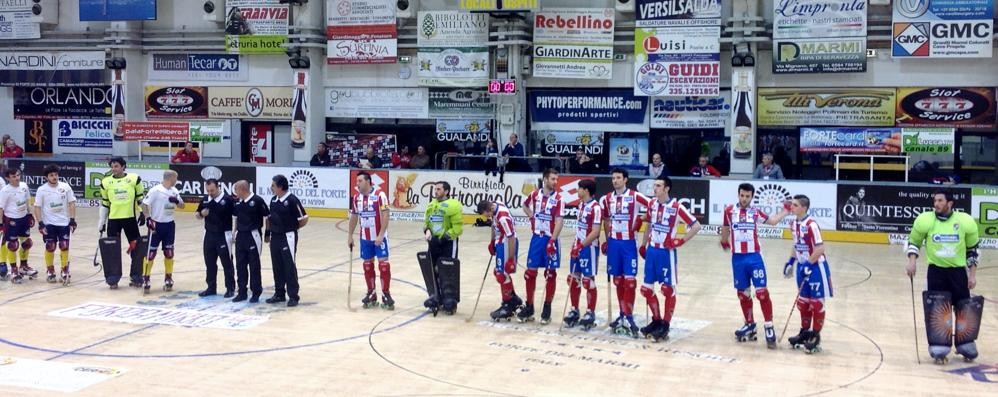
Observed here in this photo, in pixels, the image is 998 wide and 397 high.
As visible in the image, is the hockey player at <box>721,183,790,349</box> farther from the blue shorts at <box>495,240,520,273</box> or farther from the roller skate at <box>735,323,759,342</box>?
the blue shorts at <box>495,240,520,273</box>

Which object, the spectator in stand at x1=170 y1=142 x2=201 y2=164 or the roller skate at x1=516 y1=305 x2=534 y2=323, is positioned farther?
the spectator in stand at x1=170 y1=142 x2=201 y2=164

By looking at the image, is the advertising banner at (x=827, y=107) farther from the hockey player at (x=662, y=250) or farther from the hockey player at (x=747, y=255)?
the hockey player at (x=662, y=250)

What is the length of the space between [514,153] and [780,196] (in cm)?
768

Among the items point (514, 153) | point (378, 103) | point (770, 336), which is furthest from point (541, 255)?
point (378, 103)

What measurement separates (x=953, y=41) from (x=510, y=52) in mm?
11180

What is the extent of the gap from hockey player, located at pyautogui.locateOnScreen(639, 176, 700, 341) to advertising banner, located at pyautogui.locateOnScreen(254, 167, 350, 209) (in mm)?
14680

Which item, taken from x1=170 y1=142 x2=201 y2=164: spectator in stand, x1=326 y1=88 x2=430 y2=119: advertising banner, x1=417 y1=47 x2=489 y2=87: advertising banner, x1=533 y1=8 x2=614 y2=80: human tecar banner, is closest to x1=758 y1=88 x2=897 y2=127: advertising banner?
x1=533 y1=8 x2=614 y2=80: human tecar banner

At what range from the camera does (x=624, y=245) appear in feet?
42.3

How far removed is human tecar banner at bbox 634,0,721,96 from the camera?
27547mm

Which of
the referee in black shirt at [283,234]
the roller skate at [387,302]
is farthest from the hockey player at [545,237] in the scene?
the referee in black shirt at [283,234]

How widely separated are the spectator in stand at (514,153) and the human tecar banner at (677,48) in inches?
138

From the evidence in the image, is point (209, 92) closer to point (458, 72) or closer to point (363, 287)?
point (458, 72)

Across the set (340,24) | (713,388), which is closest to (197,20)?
(340,24)

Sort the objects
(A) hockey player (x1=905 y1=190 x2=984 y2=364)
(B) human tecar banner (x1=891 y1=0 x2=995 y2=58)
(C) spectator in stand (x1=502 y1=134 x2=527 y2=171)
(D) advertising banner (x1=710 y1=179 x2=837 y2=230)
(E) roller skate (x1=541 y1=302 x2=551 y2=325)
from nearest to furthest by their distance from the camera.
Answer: (A) hockey player (x1=905 y1=190 x2=984 y2=364), (E) roller skate (x1=541 y1=302 x2=551 y2=325), (D) advertising banner (x1=710 y1=179 x2=837 y2=230), (B) human tecar banner (x1=891 y1=0 x2=995 y2=58), (C) spectator in stand (x1=502 y1=134 x2=527 y2=171)
